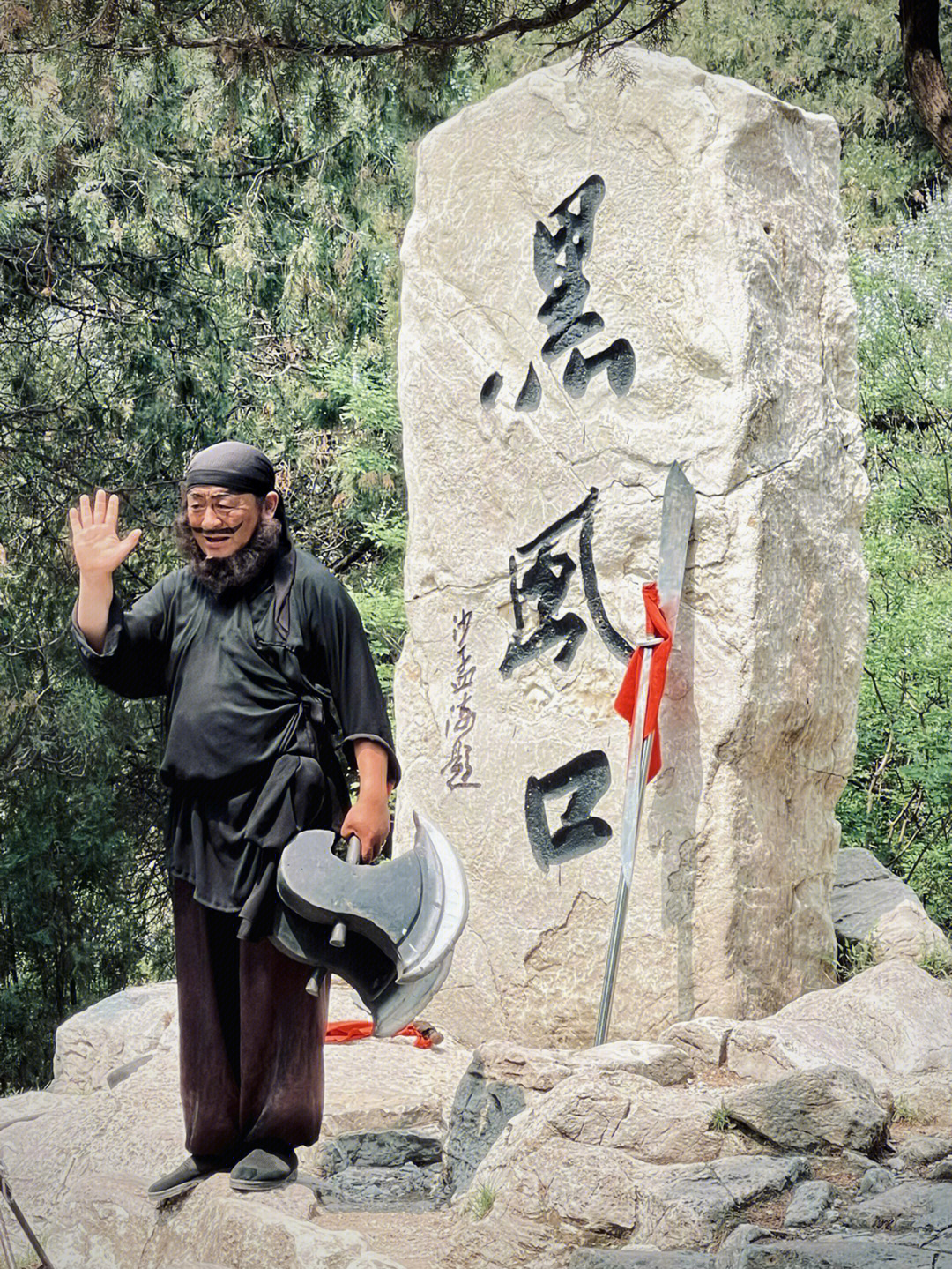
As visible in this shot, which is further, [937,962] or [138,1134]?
[937,962]

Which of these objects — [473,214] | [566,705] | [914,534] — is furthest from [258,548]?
[914,534]

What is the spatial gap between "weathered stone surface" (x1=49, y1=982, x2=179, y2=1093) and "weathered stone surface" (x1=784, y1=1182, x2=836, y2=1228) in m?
2.49

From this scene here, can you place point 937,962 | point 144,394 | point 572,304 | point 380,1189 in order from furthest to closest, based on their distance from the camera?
point 144,394 → point 937,962 → point 572,304 → point 380,1189

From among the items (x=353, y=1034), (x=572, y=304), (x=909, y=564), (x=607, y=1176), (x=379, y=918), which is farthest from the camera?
(x=909, y=564)

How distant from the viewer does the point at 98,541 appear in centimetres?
326

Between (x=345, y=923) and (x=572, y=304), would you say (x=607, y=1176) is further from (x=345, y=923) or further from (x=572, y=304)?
(x=572, y=304)

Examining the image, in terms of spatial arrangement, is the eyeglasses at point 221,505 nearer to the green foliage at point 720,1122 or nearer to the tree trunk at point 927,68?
the green foliage at point 720,1122

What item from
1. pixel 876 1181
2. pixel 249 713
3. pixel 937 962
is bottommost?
pixel 937 962

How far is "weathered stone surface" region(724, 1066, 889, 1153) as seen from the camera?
3.30 metres

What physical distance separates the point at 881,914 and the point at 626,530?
2111 mm

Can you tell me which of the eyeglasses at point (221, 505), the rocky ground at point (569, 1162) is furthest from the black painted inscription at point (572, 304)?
the rocky ground at point (569, 1162)

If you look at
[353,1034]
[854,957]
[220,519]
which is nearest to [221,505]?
[220,519]

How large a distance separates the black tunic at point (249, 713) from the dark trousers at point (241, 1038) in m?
0.12

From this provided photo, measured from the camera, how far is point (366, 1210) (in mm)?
3627
